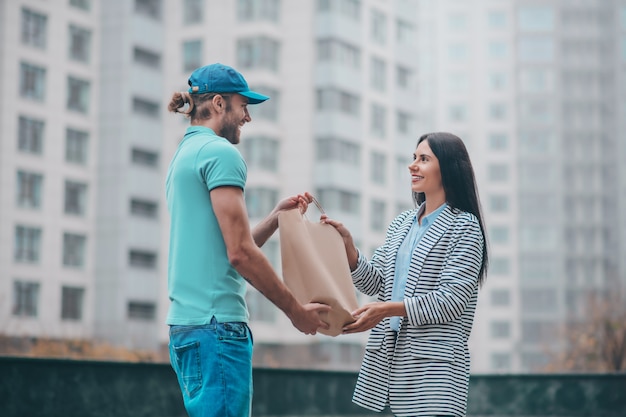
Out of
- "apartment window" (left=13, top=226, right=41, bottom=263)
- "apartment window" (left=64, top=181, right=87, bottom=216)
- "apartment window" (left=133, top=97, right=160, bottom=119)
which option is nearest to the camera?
"apartment window" (left=13, top=226, right=41, bottom=263)

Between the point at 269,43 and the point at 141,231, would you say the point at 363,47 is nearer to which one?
the point at 269,43

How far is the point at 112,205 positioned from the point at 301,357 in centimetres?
1239

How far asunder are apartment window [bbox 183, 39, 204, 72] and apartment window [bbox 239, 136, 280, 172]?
18.8ft

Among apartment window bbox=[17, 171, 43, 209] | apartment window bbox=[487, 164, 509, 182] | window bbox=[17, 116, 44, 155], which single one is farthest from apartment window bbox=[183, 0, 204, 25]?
apartment window bbox=[487, 164, 509, 182]

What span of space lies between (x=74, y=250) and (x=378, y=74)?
20347 millimetres

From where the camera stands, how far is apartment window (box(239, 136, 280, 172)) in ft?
182

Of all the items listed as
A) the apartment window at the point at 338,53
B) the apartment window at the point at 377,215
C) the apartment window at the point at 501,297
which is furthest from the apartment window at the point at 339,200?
the apartment window at the point at 501,297

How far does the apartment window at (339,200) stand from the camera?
5688 centimetres

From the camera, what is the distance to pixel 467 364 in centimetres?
471

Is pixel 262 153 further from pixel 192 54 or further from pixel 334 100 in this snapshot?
pixel 192 54

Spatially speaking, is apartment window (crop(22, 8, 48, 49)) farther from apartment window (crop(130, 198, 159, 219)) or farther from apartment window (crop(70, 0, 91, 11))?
apartment window (crop(130, 198, 159, 219))

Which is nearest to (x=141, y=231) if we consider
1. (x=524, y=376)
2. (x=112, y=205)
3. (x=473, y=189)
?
(x=112, y=205)

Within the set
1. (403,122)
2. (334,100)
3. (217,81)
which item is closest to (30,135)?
(334,100)

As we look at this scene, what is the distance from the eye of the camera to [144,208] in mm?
57156
